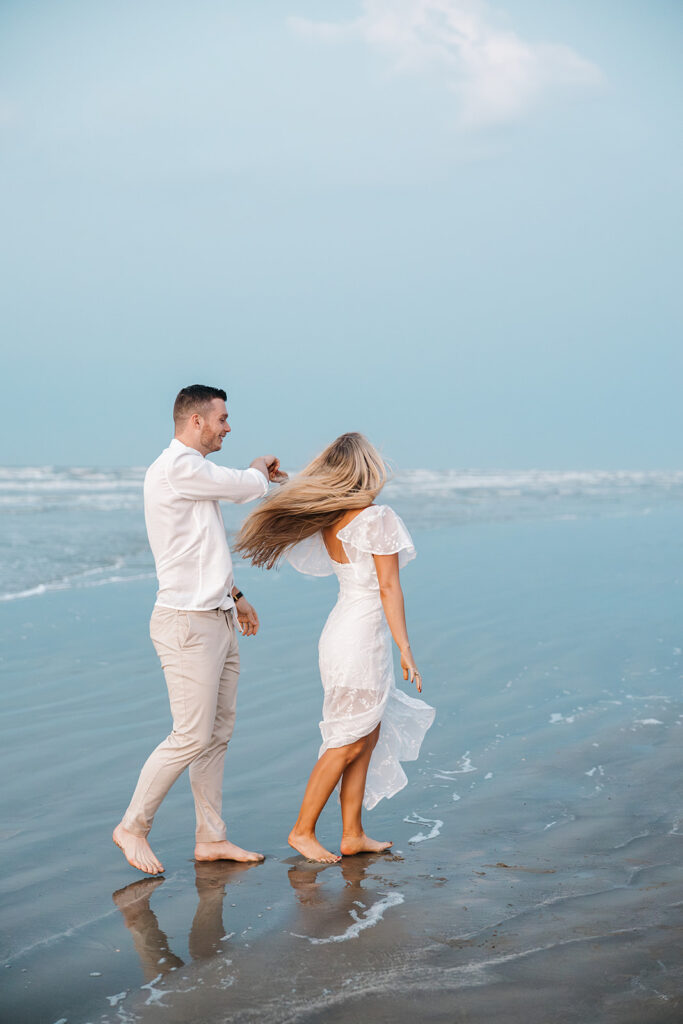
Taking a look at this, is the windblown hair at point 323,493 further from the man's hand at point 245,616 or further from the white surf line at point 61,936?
the white surf line at point 61,936

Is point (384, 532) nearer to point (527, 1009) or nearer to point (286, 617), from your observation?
point (527, 1009)

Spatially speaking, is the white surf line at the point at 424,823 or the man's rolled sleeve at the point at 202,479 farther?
the white surf line at the point at 424,823

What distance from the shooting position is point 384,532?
401cm

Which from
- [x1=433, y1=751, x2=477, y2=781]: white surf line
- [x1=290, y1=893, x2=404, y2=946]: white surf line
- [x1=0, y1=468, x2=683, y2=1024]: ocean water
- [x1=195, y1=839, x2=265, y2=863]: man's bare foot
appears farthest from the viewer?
[x1=433, y1=751, x2=477, y2=781]: white surf line

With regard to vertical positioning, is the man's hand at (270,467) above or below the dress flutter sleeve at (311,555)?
above

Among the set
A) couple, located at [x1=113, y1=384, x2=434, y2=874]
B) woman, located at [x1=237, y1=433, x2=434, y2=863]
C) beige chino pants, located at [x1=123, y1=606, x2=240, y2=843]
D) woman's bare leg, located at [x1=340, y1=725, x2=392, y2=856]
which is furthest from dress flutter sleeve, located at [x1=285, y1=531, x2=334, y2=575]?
woman's bare leg, located at [x1=340, y1=725, x2=392, y2=856]

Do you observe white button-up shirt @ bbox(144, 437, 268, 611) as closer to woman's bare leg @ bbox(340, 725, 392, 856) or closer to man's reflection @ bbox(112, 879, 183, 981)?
woman's bare leg @ bbox(340, 725, 392, 856)

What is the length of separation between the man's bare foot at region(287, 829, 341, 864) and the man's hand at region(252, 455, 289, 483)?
1533 mm

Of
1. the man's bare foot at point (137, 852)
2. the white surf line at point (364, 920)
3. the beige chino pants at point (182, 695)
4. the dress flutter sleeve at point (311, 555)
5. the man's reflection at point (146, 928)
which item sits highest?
the dress flutter sleeve at point (311, 555)

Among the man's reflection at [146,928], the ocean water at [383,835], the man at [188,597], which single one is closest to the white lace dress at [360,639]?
the man at [188,597]

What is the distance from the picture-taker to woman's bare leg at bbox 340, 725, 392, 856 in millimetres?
4039

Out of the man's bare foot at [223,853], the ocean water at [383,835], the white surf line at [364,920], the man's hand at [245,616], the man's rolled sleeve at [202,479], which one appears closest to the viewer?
the ocean water at [383,835]

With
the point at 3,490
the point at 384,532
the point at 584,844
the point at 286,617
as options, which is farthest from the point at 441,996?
the point at 3,490

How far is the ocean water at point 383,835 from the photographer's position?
2777mm
